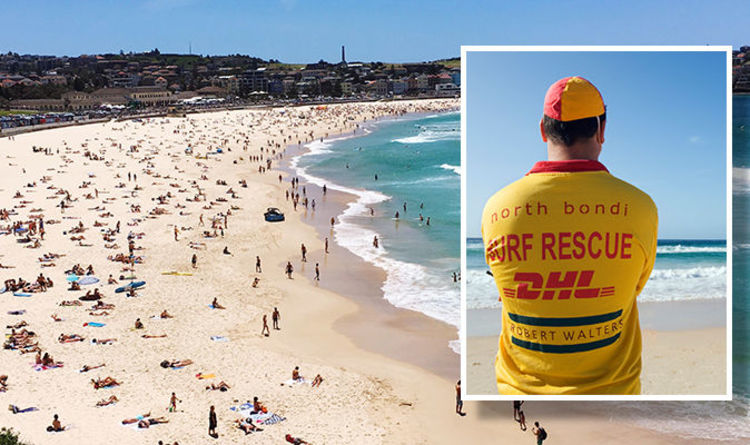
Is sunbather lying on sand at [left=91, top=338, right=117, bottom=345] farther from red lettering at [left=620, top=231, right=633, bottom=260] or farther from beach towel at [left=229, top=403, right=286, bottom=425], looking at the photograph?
red lettering at [left=620, top=231, right=633, bottom=260]

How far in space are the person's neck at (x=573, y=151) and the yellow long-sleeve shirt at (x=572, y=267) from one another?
Result: 0.05m

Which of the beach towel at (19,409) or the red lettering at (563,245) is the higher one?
the red lettering at (563,245)

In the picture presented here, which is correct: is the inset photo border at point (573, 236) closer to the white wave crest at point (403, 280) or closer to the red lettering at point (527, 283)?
the red lettering at point (527, 283)

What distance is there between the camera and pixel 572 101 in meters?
4.31

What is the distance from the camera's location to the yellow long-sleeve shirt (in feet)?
14.6

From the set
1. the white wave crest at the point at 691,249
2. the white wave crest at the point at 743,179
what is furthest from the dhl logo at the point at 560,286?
the white wave crest at the point at 743,179

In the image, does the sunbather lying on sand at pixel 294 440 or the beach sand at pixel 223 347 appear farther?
the beach sand at pixel 223 347

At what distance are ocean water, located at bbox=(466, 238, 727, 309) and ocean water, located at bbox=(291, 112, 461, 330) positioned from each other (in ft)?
41.4

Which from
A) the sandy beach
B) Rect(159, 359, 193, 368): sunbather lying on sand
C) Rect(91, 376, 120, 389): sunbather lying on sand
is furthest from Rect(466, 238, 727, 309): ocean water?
Rect(159, 359, 193, 368): sunbather lying on sand

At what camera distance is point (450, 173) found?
54469 mm

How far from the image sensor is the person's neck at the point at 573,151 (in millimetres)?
4383

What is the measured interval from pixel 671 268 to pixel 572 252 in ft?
8.35

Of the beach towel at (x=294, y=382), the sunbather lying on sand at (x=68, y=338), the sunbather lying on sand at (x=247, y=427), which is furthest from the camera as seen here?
the sunbather lying on sand at (x=68, y=338)

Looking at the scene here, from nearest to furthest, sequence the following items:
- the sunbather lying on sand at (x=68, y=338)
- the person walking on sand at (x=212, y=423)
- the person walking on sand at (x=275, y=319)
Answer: the person walking on sand at (x=212, y=423) → the sunbather lying on sand at (x=68, y=338) → the person walking on sand at (x=275, y=319)
